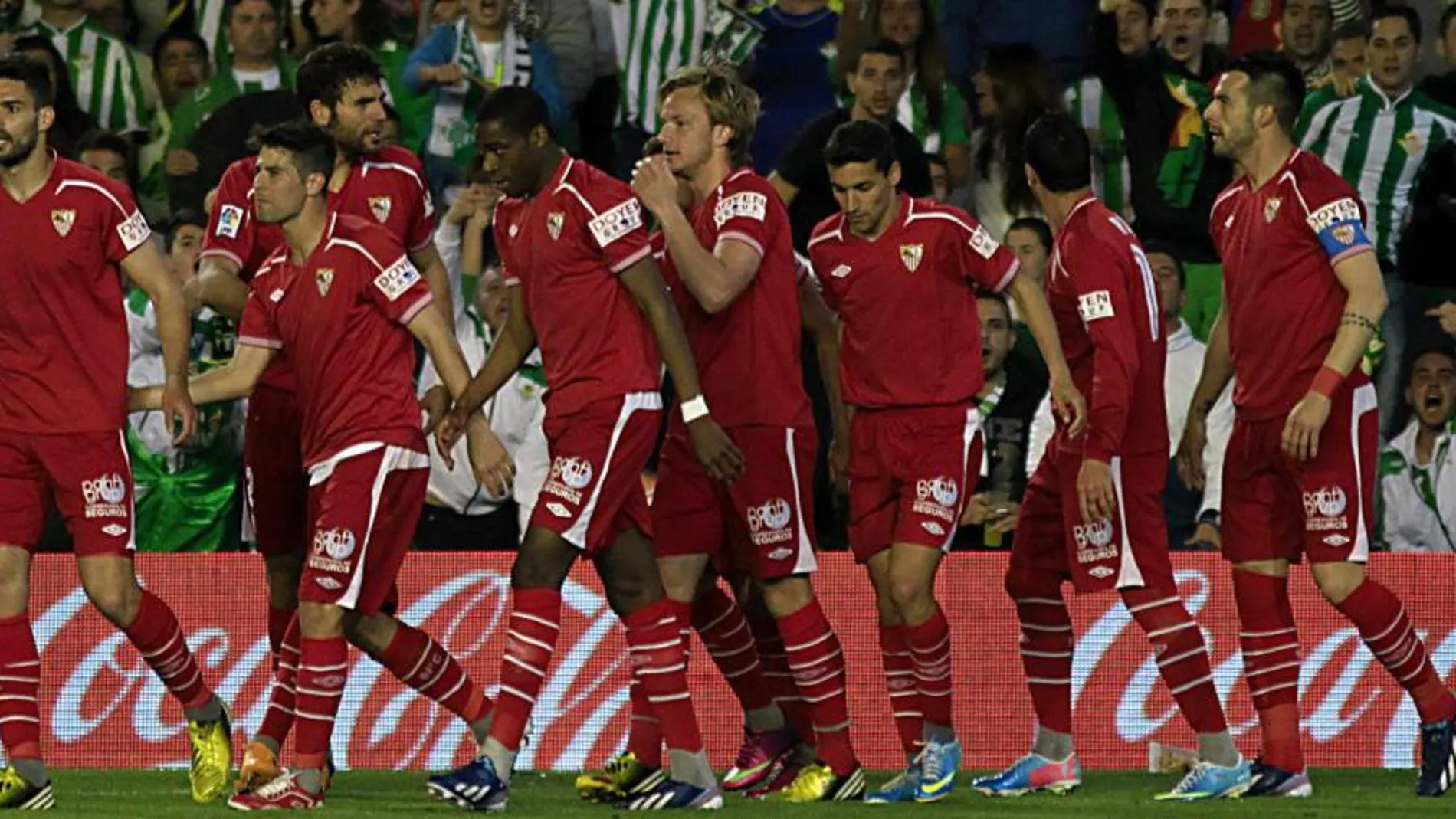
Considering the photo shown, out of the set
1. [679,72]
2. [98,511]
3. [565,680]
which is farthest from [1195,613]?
[98,511]

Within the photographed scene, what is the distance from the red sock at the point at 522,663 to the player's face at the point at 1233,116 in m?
2.98

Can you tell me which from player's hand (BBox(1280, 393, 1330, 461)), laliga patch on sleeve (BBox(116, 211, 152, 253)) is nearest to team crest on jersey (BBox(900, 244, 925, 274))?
player's hand (BBox(1280, 393, 1330, 461))

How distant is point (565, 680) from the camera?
11.5 m

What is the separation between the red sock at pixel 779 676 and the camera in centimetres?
1009

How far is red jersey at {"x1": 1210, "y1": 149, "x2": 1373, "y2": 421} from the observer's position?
9586 mm

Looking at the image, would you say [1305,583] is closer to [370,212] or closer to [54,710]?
[370,212]

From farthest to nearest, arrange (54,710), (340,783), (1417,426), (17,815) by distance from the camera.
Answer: (1417,426) < (54,710) < (340,783) < (17,815)

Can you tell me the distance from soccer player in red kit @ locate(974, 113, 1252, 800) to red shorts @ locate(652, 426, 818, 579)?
957 millimetres

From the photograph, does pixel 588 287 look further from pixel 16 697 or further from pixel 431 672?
pixel 16 697

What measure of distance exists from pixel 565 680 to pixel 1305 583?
10.1ft

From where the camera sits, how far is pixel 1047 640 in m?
10.1

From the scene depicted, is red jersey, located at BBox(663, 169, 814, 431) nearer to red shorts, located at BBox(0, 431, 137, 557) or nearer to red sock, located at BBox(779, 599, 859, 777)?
red sock, located at BBox(779, 599, 859, 777)

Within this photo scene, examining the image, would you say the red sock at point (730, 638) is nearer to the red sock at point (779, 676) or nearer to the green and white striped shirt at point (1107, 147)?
the red sock at point (779, 676)

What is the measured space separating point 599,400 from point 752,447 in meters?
0.78
